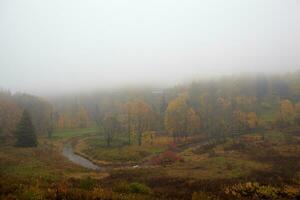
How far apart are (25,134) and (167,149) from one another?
32.1m

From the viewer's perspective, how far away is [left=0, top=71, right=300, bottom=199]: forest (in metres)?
20.9

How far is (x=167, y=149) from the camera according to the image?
213 ft

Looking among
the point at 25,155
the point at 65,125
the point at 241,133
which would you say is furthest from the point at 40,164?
the point at 65,125

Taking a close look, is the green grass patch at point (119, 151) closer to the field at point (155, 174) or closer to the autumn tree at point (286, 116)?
the field at point (155, 174)

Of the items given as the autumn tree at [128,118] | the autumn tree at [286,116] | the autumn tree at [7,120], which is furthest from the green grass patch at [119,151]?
the autumn tree at [286,116]

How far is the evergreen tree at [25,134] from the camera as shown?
52625mm

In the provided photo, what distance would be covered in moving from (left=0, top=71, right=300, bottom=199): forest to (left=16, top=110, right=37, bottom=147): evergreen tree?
19cm

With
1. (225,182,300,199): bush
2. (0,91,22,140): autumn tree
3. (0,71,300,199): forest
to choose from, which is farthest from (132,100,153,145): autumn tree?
(225,182,300,199): bush

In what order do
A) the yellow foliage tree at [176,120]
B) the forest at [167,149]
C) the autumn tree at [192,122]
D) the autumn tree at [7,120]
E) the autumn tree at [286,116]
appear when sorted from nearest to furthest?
the forest at [167,149] → the autumn tree at [7,120] → the yellow foliage tree at [176,120] → the autumn tree at [192,122] → the autumn tree at [286,116]

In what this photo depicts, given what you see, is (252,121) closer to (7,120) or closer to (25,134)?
(25,134)

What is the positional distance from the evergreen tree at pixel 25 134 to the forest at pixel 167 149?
186 millimetres

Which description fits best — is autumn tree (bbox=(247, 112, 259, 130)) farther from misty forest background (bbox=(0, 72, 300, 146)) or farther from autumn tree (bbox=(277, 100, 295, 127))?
autumn tree (bbox=(277, 100, 295, 127))

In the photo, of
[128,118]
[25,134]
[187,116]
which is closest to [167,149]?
[128,118]

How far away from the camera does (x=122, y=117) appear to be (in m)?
78.9
